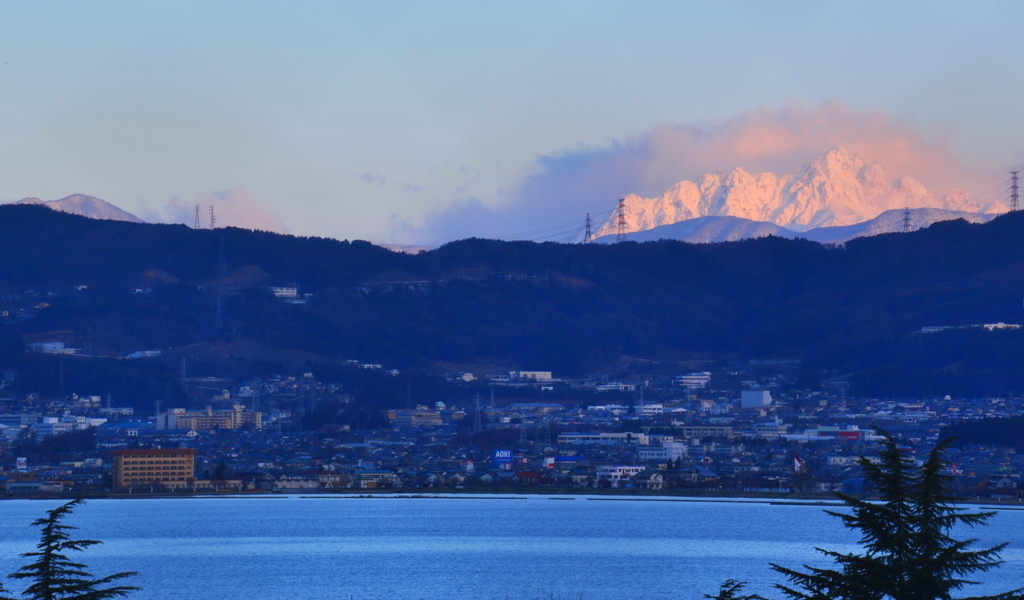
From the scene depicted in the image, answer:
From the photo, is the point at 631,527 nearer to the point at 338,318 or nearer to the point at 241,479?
the point at 241,479

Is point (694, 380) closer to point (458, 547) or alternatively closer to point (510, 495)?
point (510, 495)

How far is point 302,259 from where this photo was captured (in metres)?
135

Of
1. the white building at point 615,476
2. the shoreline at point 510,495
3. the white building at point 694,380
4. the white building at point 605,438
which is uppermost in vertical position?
the white building at point 694,380

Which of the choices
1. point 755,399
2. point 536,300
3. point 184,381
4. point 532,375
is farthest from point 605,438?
point 536,300

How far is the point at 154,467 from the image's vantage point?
60.3 m

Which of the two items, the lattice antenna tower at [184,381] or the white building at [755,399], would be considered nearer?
the white building at [755,399]

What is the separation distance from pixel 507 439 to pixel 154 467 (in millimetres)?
20440

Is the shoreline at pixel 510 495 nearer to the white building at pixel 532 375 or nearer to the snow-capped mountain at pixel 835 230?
the white building at pixel 532 375

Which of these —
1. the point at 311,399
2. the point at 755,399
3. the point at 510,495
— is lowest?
the point at 510,495

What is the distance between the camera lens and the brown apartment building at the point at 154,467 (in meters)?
58.7

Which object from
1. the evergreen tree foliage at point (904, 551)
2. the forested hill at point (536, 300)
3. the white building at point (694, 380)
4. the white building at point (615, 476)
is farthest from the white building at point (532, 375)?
the evergreen tree foliage at point (904, 551)

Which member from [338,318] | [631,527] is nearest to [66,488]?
[631,527]

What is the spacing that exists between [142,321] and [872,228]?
106188mm

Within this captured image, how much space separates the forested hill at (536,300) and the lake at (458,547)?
4828cm
